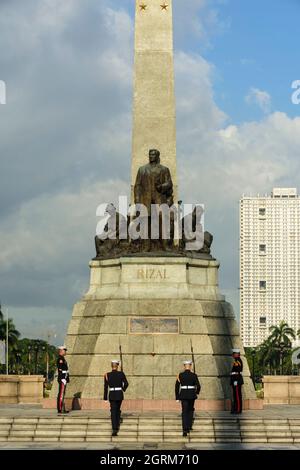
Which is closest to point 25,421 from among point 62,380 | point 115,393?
point 115,393

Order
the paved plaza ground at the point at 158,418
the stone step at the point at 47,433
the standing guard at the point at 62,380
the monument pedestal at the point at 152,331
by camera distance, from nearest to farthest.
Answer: the paved plaza ground at the point at 158,418, the stone step at the point at 47,433, the standing guard at the point at 62,380, the monument pedestal at the point at 152,331

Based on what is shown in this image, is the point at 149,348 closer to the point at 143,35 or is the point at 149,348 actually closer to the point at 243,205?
the point at 143,35

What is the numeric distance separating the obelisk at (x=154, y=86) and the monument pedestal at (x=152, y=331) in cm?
301

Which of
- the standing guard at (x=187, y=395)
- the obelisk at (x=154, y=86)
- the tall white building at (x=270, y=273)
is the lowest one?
the standing guard at (x=187, y=395)

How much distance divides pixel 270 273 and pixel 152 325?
149370 millimetres

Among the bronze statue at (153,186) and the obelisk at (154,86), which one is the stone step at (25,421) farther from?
the obelisk at (154,86)

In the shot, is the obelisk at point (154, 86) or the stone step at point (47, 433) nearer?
the stone step at point (47, 433)

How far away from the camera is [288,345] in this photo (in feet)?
399

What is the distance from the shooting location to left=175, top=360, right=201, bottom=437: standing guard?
70.1 ft

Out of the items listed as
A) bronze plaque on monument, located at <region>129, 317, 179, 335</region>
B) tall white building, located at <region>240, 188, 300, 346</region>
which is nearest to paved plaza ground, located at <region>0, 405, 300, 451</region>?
bronze plaque on monument, located at <region>129, 317, 179, 335</region>

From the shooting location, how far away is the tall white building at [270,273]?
17388 centimetres

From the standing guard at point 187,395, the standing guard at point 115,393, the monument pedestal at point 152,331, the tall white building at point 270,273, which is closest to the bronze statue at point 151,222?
the monument pedestal at point 152,331
